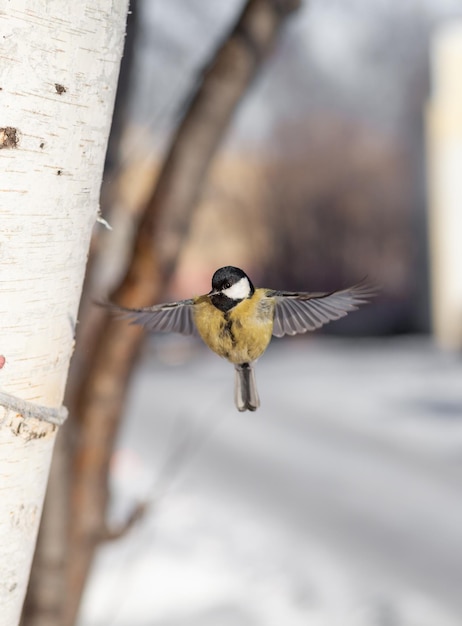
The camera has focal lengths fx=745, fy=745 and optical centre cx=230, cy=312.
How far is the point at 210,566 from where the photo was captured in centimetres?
443

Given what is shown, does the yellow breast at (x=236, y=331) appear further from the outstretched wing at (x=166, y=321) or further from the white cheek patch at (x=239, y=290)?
the outstretched wing at (x=166, y=321)

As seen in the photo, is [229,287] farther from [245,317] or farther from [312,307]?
[312,307]

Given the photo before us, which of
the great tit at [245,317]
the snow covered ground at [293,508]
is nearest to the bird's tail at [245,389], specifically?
the great tit at [245,317]

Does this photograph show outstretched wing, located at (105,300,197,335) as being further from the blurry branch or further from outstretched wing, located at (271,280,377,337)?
the blurry branch

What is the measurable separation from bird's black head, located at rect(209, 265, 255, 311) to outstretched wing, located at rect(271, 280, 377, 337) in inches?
2.2

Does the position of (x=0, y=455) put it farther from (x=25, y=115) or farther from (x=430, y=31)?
(x=430, y=31)

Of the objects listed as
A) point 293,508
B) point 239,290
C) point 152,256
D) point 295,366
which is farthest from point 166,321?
point 295,366

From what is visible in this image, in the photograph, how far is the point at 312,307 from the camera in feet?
2.64

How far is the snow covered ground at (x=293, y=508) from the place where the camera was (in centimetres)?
392

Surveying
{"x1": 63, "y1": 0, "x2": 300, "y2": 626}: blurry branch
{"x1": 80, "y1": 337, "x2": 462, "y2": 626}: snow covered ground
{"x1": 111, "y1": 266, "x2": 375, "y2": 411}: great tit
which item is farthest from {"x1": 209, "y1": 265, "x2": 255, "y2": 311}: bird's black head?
{"x1": 80, "y1": 337, "x2": 462, "y2": 626}: snow covered ground

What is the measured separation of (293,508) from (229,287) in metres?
4.84

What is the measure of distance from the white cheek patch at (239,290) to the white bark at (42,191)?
207mm

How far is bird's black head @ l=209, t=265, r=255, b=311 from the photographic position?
1.78 feet

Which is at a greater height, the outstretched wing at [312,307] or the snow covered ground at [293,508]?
the outstretched wing at [312,307]
